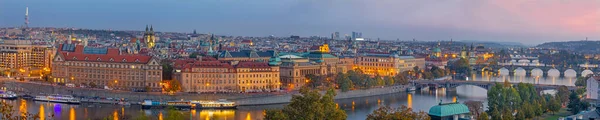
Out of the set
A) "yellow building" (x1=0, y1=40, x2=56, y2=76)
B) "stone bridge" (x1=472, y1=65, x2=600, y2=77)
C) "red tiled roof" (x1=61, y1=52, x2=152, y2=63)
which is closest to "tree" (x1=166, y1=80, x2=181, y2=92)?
"red tiled roof" (x1=61, y1=52, x2=152, y2=63)

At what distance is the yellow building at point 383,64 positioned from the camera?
69.2 metres

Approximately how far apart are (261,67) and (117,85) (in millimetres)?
→ 9062

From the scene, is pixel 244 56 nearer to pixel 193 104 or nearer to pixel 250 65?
pixel 250 65

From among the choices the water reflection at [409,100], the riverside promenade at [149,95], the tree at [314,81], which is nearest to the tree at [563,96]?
the water reflection at [409,100]

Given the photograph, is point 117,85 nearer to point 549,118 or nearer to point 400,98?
point 400,98

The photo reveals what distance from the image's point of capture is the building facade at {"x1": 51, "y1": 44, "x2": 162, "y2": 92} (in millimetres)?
46716

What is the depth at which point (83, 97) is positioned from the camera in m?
44.3

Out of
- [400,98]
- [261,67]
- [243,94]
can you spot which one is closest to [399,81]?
[400,98]

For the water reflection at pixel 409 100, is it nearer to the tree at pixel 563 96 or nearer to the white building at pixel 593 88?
the tree at pixel 563 96

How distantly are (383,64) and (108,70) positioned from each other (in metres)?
29.5

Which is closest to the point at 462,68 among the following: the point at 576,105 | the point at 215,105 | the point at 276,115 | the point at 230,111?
the point at 215,105

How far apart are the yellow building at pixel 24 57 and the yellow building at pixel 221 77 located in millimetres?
16968

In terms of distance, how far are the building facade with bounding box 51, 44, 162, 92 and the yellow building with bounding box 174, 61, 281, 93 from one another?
1703 mm

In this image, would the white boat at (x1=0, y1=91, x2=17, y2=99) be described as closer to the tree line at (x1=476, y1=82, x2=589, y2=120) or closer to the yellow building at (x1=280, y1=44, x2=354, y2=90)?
→ the yellow building at (x1=280, y1=44, x2=354, y2=90)
